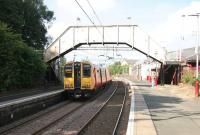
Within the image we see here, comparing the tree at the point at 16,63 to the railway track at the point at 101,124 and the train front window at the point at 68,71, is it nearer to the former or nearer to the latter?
the train front window at the point at 68,71

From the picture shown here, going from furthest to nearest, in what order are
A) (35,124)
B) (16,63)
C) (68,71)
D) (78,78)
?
(16,63), (68,71), (78,78), (35,124)

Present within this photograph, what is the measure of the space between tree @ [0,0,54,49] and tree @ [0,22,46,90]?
22.6ft

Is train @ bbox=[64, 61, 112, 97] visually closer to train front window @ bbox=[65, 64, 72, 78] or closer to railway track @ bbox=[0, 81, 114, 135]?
train front window @ bbox=[65, 64, 72, 78]

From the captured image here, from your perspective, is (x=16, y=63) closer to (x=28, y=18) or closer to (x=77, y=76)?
(x=77, y=76)

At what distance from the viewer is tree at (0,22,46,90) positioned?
41.0 metres

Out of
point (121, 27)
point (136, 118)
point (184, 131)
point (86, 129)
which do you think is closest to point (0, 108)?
point (86, 129)

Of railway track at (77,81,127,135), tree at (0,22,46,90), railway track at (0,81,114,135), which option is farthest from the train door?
tree at (0,22,46,90)

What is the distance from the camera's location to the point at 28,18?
6122cm

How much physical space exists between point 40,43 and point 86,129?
153ft

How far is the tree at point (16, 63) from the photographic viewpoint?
40969 millimetres

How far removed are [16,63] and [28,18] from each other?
1909cm

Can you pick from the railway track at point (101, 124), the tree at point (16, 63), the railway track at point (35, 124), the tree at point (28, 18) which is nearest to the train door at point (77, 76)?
the railway track at point (101, 124)

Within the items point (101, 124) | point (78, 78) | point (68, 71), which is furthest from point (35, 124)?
point (68, 71)

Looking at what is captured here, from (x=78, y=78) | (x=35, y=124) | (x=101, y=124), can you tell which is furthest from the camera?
(x=78, y=78)
